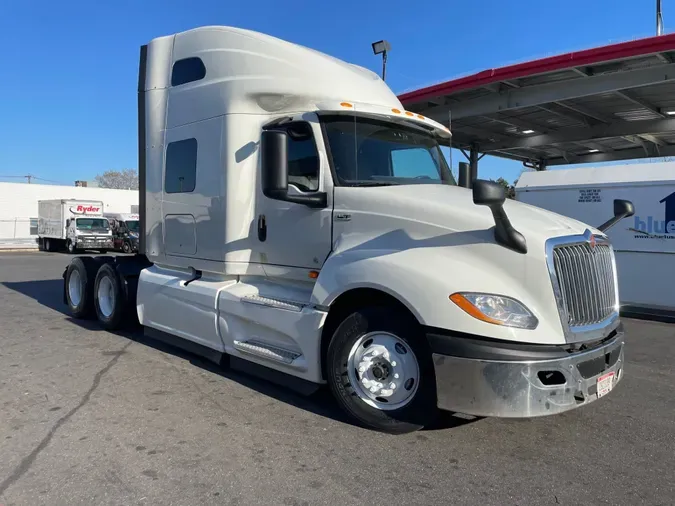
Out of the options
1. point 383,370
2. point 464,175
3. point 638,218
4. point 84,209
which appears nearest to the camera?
point 383,370

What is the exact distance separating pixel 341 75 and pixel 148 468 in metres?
4.14

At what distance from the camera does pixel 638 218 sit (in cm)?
993

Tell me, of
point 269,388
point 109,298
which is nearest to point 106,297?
point 109,298

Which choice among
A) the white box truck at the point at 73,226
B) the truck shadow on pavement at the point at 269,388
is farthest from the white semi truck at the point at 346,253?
the white box truck at the point at 73,226

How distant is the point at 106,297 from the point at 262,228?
3.75m

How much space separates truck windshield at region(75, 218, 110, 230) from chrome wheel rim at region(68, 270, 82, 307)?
72.2 feet

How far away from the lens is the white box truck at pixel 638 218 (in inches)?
380

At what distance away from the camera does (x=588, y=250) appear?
13.9ft

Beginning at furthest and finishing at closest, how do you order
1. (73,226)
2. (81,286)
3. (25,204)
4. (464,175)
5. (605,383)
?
(25,204) < (73,226) < (81,286) < (464,175) < (605,383)

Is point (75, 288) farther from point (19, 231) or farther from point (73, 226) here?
point (19, 231)

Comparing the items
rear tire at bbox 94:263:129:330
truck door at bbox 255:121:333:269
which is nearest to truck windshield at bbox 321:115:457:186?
truck door at bbox 255:121:333:269

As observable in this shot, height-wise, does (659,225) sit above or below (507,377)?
above

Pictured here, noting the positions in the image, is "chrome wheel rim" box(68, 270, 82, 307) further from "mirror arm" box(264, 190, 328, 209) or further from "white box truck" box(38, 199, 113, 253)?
"white box truck" box(38, 199, 113, 253)

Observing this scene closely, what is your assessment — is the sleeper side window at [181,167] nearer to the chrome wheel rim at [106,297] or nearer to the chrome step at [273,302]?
the chrome step at [273,302]
